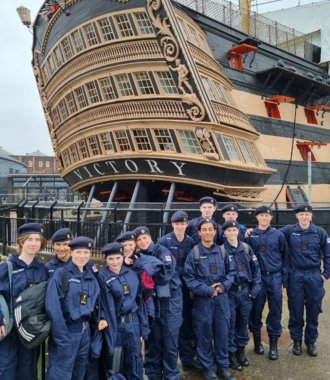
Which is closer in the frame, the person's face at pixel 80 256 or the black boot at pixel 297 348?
the person's face at pixel 80 256

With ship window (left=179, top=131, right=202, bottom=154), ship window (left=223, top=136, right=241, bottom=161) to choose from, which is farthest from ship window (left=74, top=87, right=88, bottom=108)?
ship window (left=223, top=136, right=241, bottom=161)

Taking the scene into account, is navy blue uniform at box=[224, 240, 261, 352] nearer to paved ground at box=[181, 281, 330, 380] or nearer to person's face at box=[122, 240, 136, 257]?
paved ground at box=[181, 281, 330, 380]

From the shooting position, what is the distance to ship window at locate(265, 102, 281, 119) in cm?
1612

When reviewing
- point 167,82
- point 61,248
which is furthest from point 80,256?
point 167,82

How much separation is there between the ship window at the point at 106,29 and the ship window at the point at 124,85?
1322 mm

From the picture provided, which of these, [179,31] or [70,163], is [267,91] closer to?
[179,31]

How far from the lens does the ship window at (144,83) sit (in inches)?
474

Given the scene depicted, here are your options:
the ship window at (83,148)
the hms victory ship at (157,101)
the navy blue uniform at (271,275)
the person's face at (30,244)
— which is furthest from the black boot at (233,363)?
the ship window at (83,148)

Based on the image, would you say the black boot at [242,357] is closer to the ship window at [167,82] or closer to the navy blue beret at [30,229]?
the navy blue beret at [30,229]

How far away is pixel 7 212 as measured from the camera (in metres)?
13.7

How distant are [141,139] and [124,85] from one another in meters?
1.98

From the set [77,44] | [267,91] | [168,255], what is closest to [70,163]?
[77,44]

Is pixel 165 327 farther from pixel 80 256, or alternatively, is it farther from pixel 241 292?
pixel 80 256

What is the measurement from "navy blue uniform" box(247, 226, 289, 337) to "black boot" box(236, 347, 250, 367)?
466 millimetres
